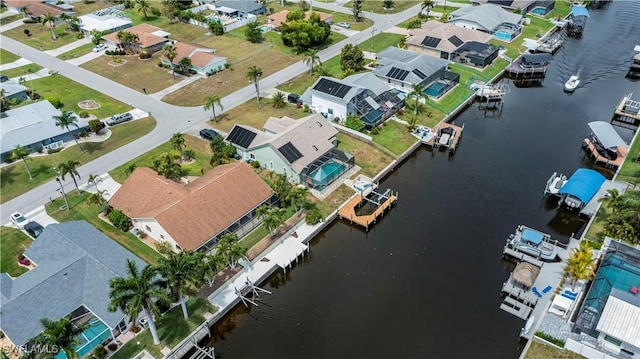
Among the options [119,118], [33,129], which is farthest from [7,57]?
[119,118]

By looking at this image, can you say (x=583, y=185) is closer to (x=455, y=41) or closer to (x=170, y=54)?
(x=455, y=41)

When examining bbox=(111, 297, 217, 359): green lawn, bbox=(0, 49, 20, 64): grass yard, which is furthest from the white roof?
bbox=(0, 49, 20, 64): grass yard

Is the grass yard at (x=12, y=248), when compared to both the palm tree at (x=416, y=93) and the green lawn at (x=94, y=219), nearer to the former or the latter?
the green lawn at (x=94, y=219)

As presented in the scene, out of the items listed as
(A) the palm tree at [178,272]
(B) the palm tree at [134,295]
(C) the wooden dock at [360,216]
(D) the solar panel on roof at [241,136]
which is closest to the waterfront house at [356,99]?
(D) the solar panel on roof at [241,136]

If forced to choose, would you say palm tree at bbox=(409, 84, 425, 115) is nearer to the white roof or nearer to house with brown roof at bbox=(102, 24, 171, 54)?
the white roof

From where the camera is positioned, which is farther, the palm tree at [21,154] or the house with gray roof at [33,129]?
the house with gray roof at [33,129]

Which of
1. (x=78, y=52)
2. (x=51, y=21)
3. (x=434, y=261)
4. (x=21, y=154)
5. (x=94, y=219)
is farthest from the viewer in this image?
(x=51, y=21)

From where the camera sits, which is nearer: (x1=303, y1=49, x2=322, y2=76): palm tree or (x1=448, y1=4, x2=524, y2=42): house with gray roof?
(x1=303, y1=49, x2=322, y2=76): palm tree
